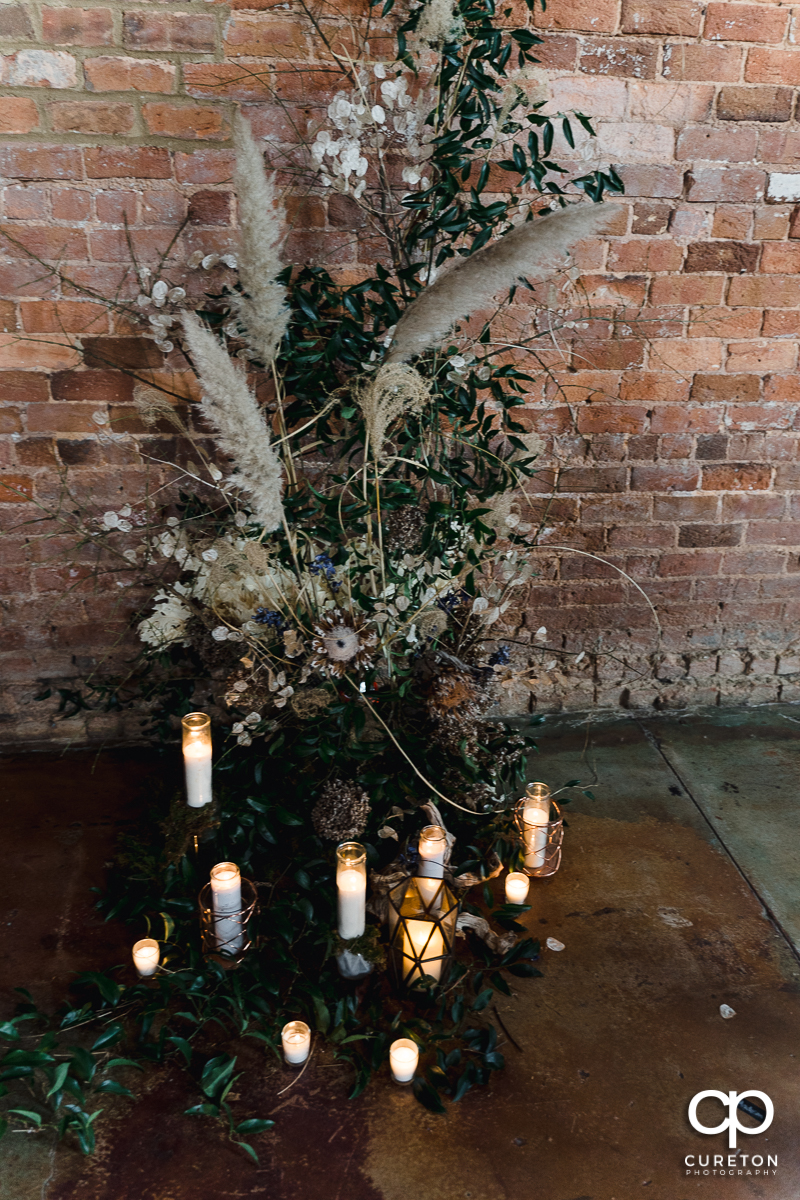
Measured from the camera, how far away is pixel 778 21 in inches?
79.2

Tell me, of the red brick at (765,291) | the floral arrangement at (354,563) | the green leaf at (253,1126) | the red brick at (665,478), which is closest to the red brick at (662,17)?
the floral arrangement at (354,563)

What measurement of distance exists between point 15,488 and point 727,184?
1863 millimetres

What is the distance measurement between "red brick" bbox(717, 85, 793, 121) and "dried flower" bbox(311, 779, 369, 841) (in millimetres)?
1771

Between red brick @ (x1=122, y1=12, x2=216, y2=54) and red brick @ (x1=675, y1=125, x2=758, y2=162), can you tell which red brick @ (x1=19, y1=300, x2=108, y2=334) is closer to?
red brick @ (x1=122, y1=12, x2=216, y2=54)

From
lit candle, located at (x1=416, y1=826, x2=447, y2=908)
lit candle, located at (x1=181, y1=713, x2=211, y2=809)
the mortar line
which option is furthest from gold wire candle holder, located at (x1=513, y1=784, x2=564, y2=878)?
lit candle, located at (x1=181, y1=713, x2=211, y2=809)

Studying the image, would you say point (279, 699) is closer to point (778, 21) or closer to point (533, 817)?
point (533, 817)

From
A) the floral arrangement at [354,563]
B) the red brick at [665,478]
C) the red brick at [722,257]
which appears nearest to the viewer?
the floral arrangement at [354,563]

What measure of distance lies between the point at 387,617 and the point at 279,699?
0.29 m

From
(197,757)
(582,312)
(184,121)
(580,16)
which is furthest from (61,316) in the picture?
(580,16)

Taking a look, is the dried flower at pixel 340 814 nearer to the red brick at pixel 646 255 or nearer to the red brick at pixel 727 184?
the red brick at pixel 646 255

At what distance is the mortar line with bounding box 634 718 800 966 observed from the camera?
1795mm

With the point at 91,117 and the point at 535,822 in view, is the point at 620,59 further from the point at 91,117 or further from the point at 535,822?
the point at 535,822

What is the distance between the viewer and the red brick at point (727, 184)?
6.90ft

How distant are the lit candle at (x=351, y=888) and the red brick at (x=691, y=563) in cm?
127
